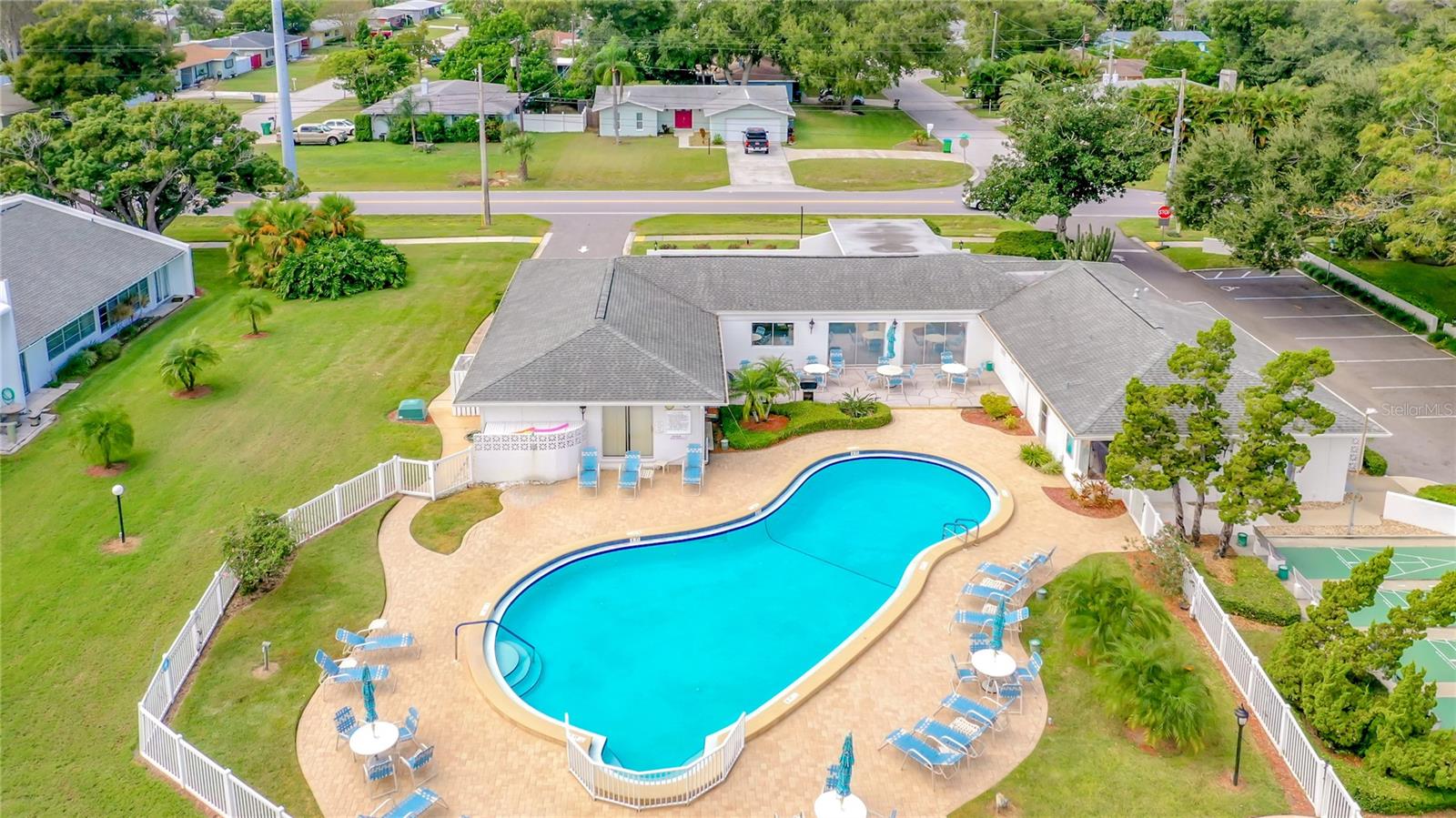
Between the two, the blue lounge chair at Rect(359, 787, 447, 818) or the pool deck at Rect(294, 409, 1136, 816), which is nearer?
the blue lounge chair at Rect(359, 787, 447, 818)

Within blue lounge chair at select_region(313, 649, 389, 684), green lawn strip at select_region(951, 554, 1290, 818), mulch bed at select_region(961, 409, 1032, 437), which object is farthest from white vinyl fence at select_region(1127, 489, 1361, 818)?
blue lounge chair at select_region(313, 649, 389, 684)

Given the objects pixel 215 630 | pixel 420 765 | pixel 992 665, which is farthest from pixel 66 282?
pixel 992 665

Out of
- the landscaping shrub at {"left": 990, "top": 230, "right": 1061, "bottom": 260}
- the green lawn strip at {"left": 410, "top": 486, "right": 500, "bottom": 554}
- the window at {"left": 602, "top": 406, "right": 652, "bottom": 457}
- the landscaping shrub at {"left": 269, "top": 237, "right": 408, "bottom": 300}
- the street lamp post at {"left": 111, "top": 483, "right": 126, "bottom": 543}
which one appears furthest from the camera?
the landscaping shrub at {"left": 990, "top": 230, "right": 1061, "bottom": 260}

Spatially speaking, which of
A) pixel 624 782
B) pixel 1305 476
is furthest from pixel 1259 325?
pixel 624 782

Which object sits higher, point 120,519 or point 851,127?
point 851,127

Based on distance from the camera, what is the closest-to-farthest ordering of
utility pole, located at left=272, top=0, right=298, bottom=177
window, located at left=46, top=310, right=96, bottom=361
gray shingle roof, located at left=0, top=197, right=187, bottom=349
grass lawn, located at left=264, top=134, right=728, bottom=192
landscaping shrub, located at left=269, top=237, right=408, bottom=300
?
gray shingle roof, located at left=0, top=197, right=187, bottom=349, window, located at left=46, top=310, right=96, bottom=361, landscaping shrub, located at left=269, top=237, right=408, bottom=300, utility pole, located at left=272, top=0, right=298, bottom=177, grass lawn, located at left=264, top=134, right=728, bottom=192

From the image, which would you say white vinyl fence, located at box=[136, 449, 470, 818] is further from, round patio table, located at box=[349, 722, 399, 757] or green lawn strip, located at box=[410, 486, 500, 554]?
round patio table, located at box=[349, 722, 399, 757]

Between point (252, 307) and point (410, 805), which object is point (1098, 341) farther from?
point (252, 307)
